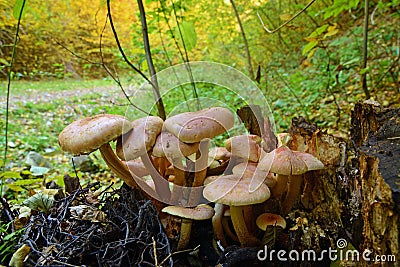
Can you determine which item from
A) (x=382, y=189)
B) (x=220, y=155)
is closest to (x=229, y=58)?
(x=220, y=155)

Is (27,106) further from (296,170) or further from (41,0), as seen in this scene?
(296,170)

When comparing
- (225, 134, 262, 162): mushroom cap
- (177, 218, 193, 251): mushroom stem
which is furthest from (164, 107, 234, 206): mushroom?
(177, 218, 193, 251): mushroom stem

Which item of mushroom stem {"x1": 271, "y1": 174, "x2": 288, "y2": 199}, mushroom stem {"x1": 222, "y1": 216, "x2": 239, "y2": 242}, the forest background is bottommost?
mushroom stem {"x1": 222, "y1": 216, "x2": 239, "y2": 242}

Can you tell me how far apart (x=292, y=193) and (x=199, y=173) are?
50cm

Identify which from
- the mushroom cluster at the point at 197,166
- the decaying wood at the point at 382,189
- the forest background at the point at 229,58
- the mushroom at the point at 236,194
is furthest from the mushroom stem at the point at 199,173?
the forest background at the point at 229,58

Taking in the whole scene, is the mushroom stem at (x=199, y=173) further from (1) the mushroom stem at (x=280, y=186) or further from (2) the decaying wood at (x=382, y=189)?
(2) the decaying wood at (x=382, y=189)

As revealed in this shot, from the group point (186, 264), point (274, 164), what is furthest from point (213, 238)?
point (274, 164)

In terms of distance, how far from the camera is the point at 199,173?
1.62 meters

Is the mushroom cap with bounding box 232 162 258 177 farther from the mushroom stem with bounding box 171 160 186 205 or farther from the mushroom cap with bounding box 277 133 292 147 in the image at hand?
the mushroom cap with bounding box 277 133 292 147

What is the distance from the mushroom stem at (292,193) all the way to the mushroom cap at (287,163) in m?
0.16

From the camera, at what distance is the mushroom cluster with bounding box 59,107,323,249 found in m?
1.33

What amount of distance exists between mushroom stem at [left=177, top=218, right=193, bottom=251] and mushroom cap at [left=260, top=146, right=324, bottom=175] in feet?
1.51

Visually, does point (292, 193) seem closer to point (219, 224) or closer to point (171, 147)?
point (219, 224)

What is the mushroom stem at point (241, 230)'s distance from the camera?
1431 mm
